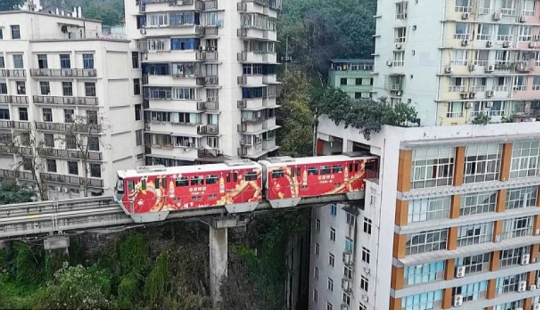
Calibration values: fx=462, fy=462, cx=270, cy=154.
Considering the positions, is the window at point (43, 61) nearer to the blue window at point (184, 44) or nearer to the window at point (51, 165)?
the window at point (51, 165)

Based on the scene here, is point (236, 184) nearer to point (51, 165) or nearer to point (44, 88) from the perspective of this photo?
point (51, 165)

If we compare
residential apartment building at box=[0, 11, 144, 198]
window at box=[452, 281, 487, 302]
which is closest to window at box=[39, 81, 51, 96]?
residential apartment building at box=[0, 11, 144, 198]

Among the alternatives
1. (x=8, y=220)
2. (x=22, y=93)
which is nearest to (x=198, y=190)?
(x=8, y=220)

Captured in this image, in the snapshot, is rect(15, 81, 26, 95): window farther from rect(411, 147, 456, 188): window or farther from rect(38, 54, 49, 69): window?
rect(411, 147, 456, 188): window

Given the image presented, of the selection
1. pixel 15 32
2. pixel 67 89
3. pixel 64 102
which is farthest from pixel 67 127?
pixel 15 32

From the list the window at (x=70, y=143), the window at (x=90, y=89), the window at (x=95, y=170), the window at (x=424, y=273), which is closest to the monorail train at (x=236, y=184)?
→ the window at (x=424, y=273)
